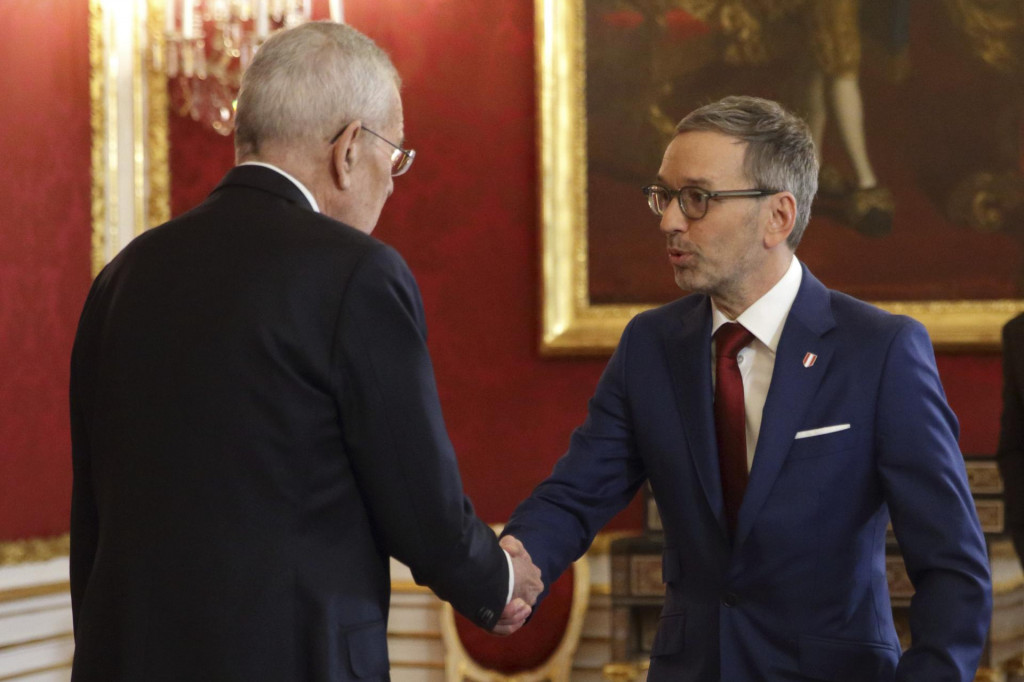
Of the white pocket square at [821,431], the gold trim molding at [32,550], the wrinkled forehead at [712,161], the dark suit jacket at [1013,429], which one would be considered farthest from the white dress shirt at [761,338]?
the gold trim molding at [32,550]

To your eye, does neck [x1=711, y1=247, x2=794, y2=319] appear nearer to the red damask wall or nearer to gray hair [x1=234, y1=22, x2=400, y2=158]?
gray hair [x1=234, y1=22, x2=400, y2=158]

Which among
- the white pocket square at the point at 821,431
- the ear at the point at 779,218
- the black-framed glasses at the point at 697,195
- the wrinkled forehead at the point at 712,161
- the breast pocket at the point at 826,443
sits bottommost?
the breast pocket at the point at 826,443

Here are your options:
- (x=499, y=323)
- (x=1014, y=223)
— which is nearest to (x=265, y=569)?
(x=499, y=323)

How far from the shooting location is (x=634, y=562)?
437 cm

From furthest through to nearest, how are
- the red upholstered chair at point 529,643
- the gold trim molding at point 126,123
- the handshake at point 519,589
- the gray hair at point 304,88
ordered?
the gold trim molding at point 126,123 → the red upholstered chair at point 529,643 → the handshake at point 519,589 → the gray hair at point 304,88

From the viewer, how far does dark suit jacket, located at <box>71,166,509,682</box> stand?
6.06 ft

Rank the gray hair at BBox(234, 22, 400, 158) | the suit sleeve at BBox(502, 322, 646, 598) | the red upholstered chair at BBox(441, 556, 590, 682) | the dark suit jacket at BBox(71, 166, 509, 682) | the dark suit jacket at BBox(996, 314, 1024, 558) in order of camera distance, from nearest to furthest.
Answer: the dark suit jacket at BBox(71, 166, 509, 682) < the gray hair at BBox(234, 22, 400, 158) < the suit sleeve at BBox(502, 322, 646, 598) < the dark suit jacket at BBox(996, 314, 1024, 558) < the red upholstered chair at BBox(441, 556, 590, 682)

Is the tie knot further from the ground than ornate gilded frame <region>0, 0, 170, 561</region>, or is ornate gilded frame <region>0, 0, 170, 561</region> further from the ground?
ornate gilded frame <region>0, 0, 170, 561</region>

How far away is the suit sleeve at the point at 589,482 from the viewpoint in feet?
8.65

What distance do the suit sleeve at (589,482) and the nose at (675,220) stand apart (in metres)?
0.27

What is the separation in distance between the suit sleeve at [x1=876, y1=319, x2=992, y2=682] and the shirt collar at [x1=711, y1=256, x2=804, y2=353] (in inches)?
10.0

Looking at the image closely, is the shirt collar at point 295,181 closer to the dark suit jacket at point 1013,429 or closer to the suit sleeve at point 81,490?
the suit sleeve at point 81,490

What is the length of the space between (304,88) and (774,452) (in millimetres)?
1091

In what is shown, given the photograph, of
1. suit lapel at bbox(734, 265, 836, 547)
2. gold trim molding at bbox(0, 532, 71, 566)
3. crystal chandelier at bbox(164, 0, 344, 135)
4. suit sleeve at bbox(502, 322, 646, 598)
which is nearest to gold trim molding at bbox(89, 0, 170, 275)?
crystal chandelier at bbox(164, 0, 344, 135)
